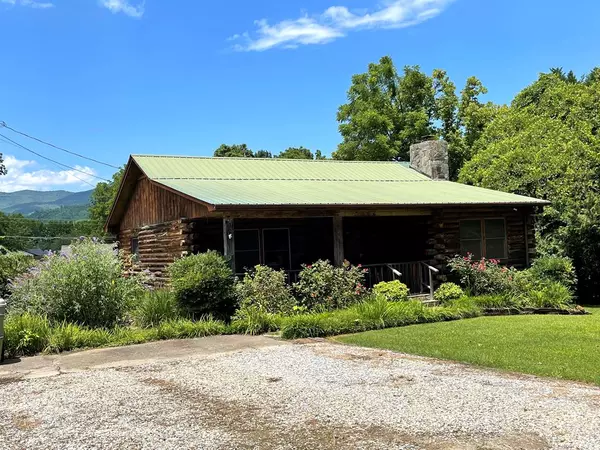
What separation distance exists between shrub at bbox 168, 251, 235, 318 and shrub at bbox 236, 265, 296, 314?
0.94ft

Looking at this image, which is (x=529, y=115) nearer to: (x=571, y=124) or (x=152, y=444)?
(x=571, y=124)

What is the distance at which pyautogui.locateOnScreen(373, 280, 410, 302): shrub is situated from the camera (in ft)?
42.0

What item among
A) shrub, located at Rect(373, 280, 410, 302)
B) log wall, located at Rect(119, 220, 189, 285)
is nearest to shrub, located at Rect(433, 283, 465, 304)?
shrub, located at Rect(373, 280, 410, 302)

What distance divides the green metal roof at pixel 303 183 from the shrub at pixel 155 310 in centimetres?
219

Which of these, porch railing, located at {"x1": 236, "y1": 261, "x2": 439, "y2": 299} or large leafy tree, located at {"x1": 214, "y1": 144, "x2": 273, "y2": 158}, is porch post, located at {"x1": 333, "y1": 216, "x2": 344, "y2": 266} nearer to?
porch railing, located at {"x1": 236, "y1": 261, "x2": 439, "y2": 299}

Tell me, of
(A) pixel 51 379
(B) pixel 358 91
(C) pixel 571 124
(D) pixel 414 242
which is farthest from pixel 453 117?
(A) pixel 51 379

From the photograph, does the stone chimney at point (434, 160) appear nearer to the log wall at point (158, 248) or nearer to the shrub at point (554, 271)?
the shrub at point (554, 271)

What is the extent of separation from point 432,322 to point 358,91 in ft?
87.5

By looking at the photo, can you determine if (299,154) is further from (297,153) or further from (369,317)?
(369,317)

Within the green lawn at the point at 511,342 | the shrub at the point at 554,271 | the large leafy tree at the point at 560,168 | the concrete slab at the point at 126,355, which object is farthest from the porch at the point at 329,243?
the large leafy tree at the point at 560,168

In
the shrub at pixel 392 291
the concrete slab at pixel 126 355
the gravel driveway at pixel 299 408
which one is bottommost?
the concrete slab at pixel 126 355

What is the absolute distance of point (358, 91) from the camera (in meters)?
35.9

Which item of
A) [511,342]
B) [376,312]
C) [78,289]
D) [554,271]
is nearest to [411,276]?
[554,271]

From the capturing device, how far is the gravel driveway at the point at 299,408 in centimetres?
450
